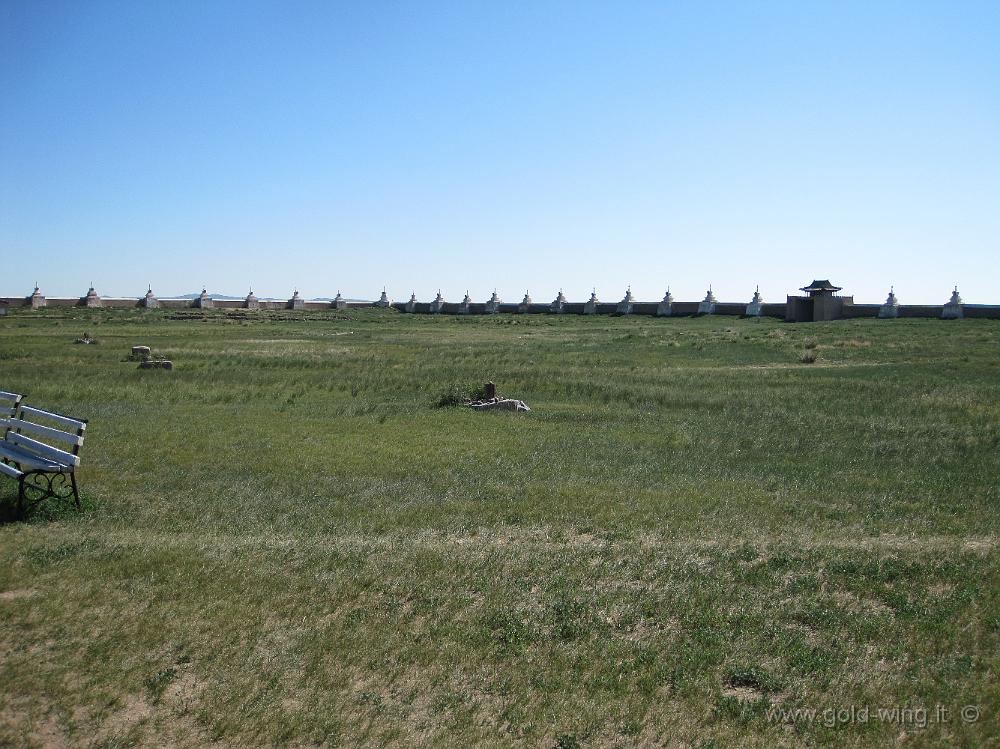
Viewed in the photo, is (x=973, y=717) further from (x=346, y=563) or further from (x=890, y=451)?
(x=890, y=451)

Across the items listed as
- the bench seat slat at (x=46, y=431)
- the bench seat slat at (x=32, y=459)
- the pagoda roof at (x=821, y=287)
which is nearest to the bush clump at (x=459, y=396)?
the bench seat slat at (x=46, y=431)

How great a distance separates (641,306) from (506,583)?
244ft

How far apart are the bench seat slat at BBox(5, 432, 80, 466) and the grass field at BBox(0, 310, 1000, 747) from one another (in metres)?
0.57

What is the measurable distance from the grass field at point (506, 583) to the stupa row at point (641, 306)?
162 feet

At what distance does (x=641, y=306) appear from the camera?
A: 80.2m

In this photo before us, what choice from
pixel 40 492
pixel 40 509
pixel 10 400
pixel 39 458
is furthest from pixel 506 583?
pixel 10 400

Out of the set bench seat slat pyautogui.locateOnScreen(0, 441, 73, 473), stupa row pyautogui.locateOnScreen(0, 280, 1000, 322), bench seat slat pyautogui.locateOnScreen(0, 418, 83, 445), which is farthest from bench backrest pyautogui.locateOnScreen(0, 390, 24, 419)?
stupa row pyautogui.locateOnScreen(0, 280, 1000, 322)

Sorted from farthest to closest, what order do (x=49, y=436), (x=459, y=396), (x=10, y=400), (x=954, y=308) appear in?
1. (x=954, y=308)
2. (x=459, y=396)
3. (x=10, y=400)
4. (x=49, y=436)

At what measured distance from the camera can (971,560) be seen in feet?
27.8

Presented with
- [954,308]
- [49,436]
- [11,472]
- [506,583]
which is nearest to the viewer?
[506,583]

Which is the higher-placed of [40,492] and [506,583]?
[40,492]

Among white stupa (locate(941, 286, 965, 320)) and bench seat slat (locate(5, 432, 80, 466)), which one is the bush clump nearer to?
bench seat slat (locate(5, 432, 80, 466))

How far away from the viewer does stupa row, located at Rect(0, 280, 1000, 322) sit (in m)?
63.8

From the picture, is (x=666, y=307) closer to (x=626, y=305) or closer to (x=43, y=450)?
(x=626, y=305)
